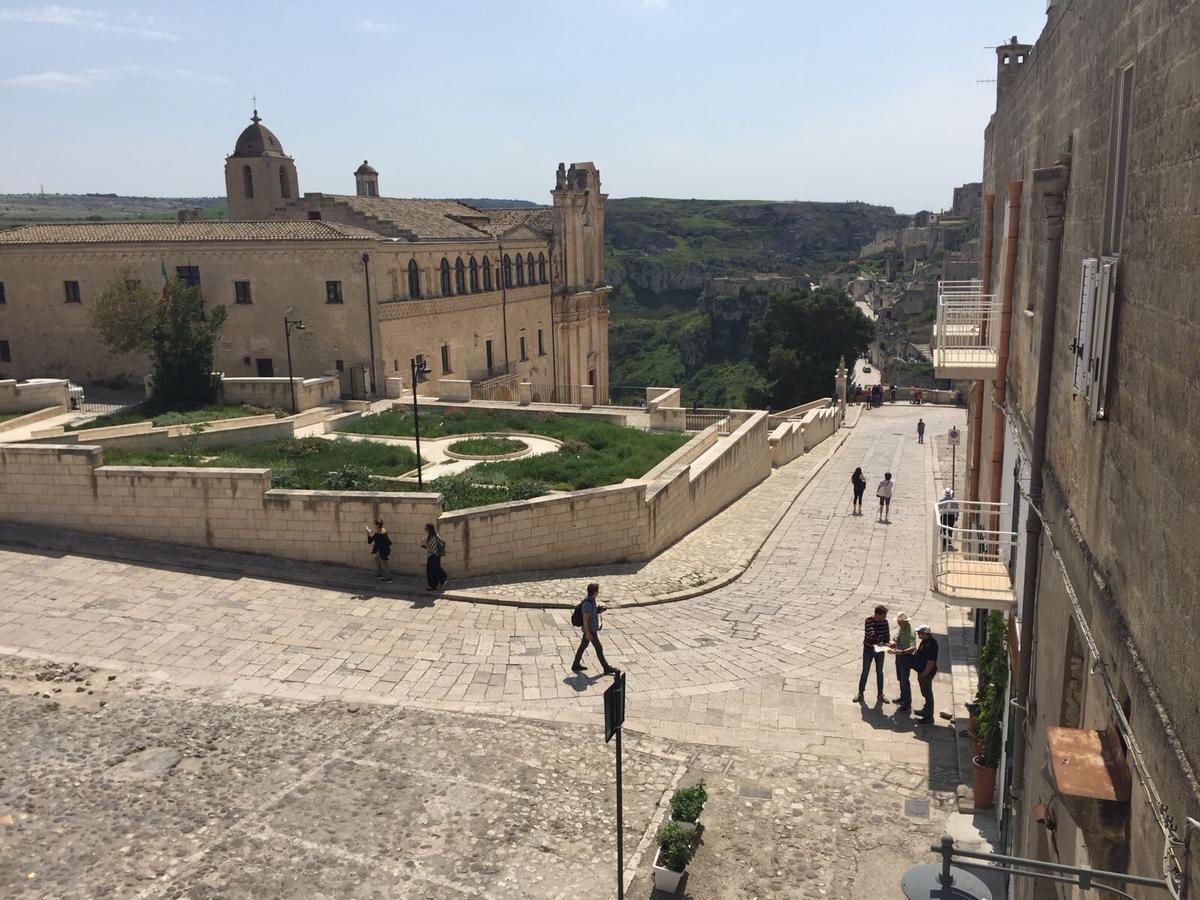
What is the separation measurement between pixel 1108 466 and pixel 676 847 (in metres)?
5.01

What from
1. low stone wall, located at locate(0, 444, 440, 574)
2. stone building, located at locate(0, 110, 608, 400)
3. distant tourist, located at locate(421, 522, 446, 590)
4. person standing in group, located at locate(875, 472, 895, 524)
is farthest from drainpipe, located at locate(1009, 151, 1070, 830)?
stone building, located at locate(0, 110, 608, 400)

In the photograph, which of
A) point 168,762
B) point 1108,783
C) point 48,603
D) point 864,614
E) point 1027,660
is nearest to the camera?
point 1108,783

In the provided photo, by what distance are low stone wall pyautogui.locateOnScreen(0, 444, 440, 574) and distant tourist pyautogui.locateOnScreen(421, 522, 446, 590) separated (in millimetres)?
563

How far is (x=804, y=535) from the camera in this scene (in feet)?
68.5

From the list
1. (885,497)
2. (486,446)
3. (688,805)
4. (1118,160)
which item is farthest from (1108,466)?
(486,446)

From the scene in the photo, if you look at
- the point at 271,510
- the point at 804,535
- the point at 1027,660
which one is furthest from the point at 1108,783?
the point at 804,535

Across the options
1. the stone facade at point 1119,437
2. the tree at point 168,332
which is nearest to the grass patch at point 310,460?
the tree at point 168,332

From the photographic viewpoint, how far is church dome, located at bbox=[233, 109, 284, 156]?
4150 centimetres

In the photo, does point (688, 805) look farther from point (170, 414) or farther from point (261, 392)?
point (261, 392)

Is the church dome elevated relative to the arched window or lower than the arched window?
elevated

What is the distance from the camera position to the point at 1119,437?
4.96 metres

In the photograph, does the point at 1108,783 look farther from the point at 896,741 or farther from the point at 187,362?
the point at 187,362

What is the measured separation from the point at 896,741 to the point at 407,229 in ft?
97.1

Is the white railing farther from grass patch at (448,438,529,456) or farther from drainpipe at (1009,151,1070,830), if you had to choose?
grass patch at (448,438,529,456)
